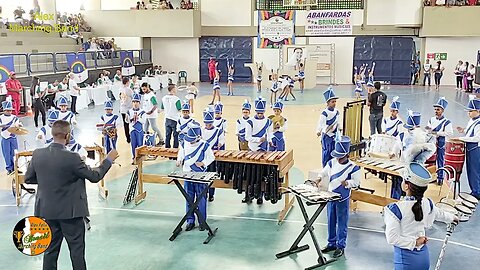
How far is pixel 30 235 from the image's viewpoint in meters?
4.35

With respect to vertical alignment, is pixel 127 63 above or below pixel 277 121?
above

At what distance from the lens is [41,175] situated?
207 inches

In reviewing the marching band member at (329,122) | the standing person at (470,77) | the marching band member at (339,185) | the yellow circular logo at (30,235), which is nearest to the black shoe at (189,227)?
the marching band member at (339,185)

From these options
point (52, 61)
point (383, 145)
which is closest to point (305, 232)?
point (383, 145)

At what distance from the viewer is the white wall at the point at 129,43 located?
35438 mm

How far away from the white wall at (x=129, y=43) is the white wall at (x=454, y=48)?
19.6 metres

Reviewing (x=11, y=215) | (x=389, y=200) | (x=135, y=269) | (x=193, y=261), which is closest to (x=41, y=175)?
(x=135, y=269)

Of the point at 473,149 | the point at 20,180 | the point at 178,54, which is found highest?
the point at 178,54

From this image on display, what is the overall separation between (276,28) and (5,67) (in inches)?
812

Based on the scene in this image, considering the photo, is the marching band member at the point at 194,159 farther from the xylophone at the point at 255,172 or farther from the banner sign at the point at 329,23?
the banner sign at the point at 329,23

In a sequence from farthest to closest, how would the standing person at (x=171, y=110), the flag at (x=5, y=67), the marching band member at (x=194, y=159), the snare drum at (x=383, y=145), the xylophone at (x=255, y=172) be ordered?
the flag at (x=5, y=67) → the standing person at (x=171, y=110) → the snare drum at (x=383, y=145) → the xylophone at (x=255, y=172) → the marching band member at (x=194, y=159)

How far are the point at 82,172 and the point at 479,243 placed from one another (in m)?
5.89

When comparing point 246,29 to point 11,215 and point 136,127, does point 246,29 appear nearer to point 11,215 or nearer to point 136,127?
point 136,127

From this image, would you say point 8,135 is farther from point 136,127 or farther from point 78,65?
point 78,65
